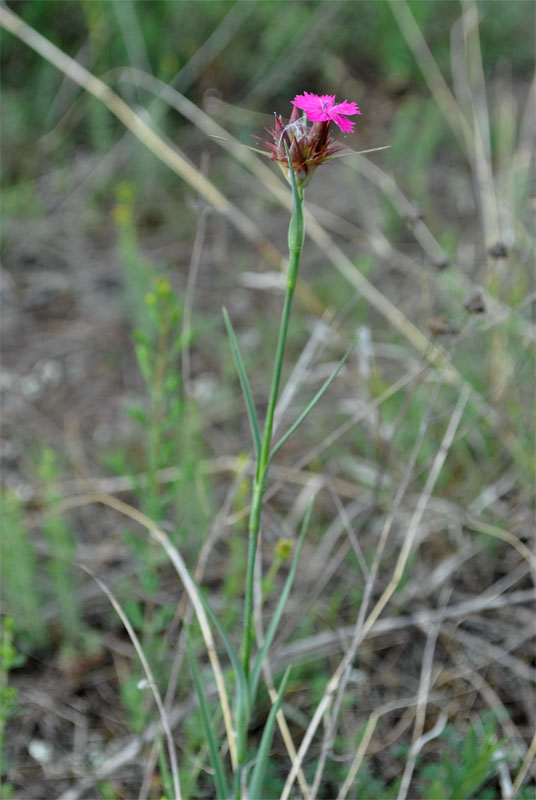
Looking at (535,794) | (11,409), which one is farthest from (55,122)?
(535,794)

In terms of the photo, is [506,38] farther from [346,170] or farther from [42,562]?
[42,562]

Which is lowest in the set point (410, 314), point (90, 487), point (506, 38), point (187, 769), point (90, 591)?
point (187, 769)

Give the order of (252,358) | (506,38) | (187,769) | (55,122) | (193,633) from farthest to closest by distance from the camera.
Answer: (506,38), (55,122), (252,358), (193,633), (187,769)

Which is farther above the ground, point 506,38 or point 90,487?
point 506,38

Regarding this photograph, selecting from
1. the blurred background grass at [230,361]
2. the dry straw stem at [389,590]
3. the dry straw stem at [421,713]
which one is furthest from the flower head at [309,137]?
the dry straw stem at [421,713]

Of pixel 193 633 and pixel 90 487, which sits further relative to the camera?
pixel 90 487

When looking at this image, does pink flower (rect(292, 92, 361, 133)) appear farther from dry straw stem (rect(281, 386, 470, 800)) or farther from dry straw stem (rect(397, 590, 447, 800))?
dry straw stem (rect(397, 590, 447, 800))

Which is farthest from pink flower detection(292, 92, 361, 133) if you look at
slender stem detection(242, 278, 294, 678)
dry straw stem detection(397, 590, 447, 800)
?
dry straw stem detection(397, 590, 447, 800)

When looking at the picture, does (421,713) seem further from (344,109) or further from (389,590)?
(344,109)

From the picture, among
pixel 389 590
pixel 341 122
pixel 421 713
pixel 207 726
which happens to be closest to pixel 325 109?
pixel 341 122
